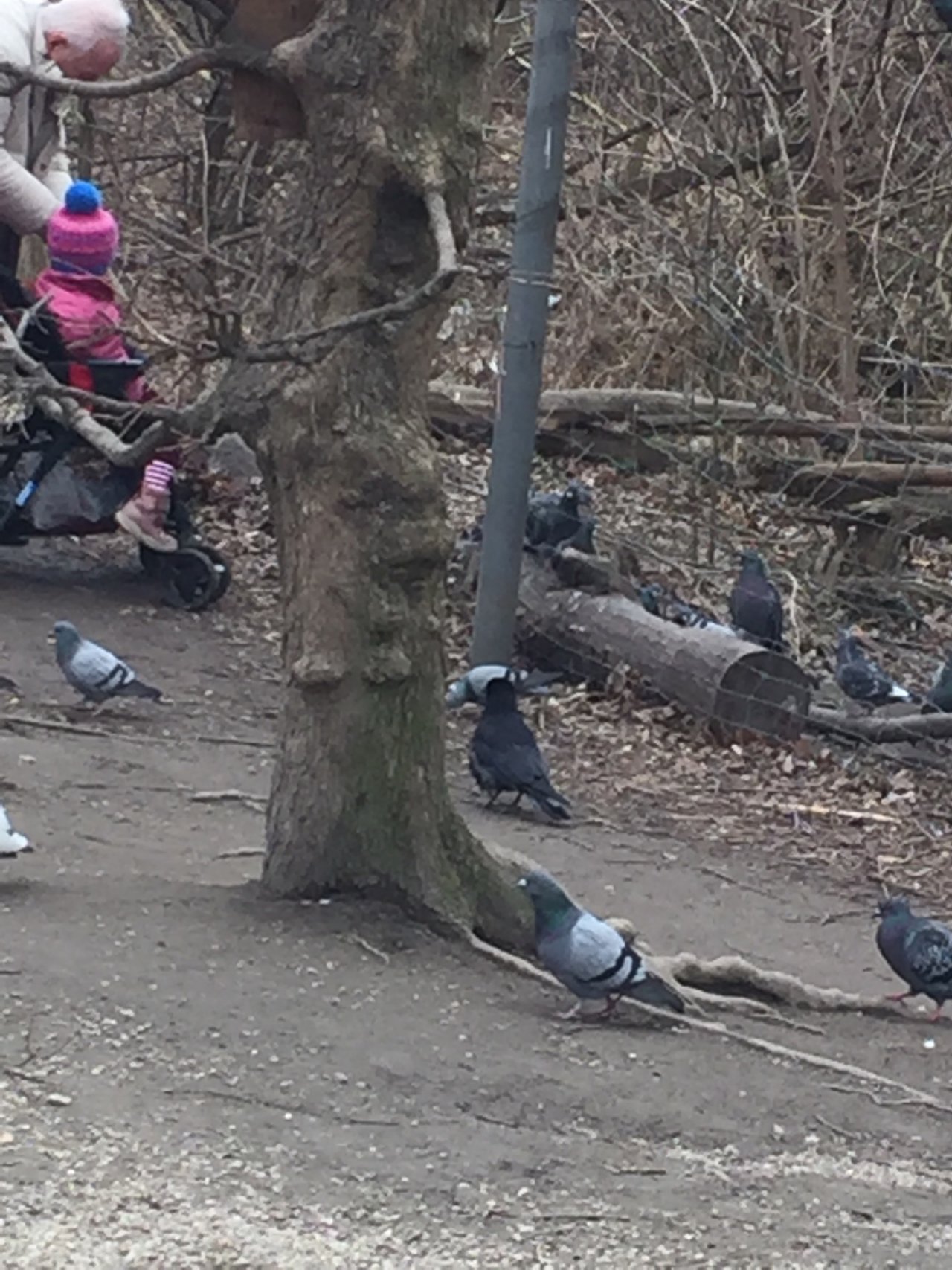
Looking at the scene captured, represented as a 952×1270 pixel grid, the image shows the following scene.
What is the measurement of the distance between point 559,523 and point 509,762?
2.50 metres

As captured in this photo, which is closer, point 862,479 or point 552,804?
point 552,804

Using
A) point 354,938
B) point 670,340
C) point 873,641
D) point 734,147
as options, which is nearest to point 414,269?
point 354,938

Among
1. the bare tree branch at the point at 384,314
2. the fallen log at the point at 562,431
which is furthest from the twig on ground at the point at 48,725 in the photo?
the fallen log at the point at 562,431

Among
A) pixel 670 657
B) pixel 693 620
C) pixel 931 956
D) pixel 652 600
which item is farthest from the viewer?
pixel 652 600

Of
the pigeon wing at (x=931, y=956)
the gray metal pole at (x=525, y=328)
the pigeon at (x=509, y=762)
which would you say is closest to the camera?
the pigeon wing at (x=931, y=956)

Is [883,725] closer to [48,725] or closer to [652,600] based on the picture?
[652,600]

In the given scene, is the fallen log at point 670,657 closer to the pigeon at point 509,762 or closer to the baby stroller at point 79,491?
the pigeon at point 509,762

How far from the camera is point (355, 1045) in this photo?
4.62m

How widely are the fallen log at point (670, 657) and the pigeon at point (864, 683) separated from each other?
31 centimetres

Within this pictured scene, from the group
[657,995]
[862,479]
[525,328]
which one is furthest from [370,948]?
[862,479]

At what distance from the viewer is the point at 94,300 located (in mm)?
9242

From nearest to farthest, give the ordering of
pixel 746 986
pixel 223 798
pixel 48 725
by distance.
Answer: pixel 746 986
pixel 223 798
pixel 48 725

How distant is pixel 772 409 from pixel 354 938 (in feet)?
20.7

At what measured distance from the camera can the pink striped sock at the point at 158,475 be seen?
9.37 metres
